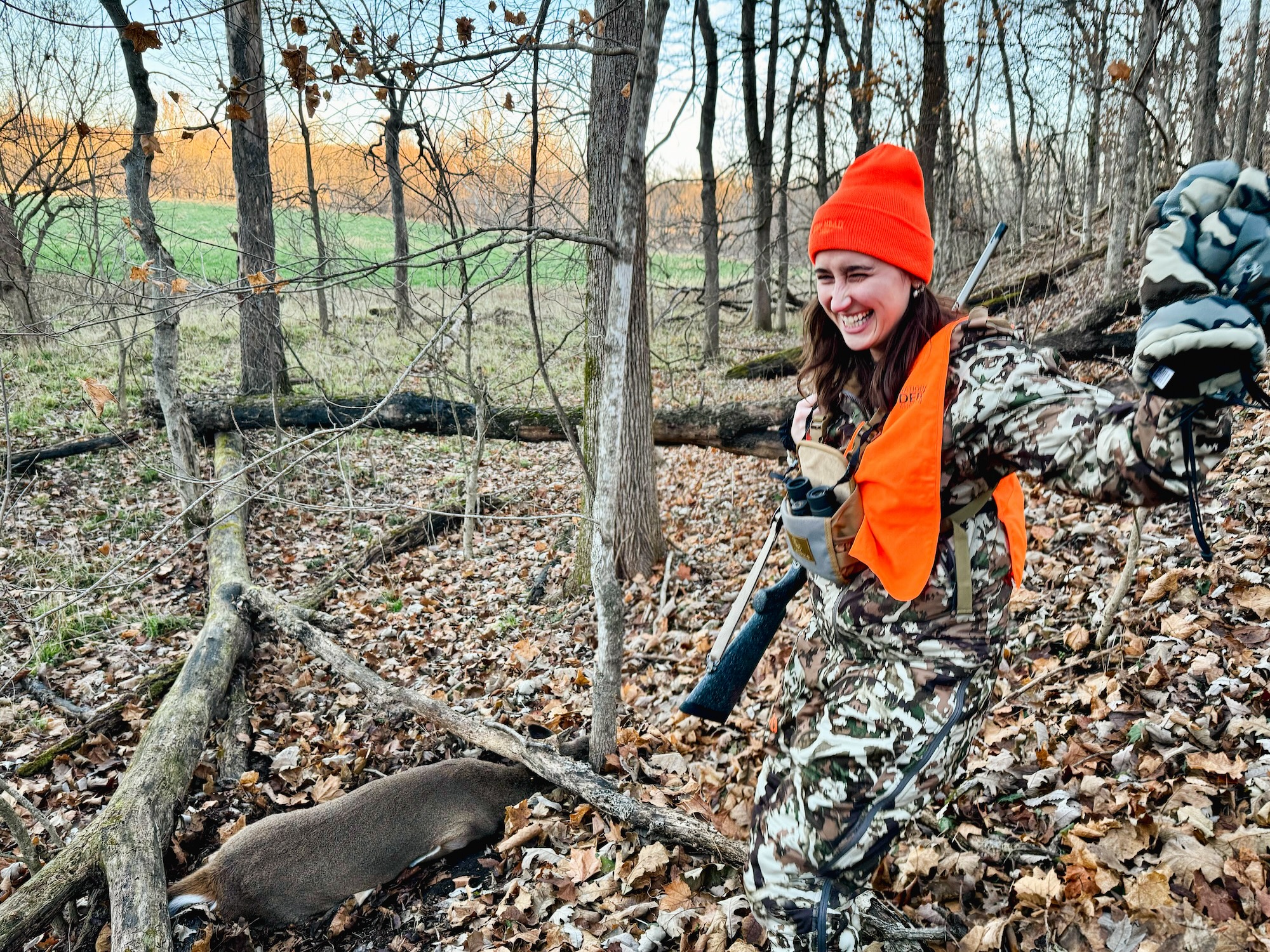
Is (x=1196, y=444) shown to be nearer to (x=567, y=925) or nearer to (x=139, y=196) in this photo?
(x=567, y=925)

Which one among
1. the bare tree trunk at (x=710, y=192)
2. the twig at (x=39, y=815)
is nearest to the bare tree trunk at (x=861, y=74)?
the bare tree trunk at (x=710, y=192)

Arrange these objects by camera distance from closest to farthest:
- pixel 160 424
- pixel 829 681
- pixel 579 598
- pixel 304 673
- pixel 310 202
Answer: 1. pixel 829 681
2. pixel 304 673
3. pixel 579 598
4. pixel 160 424
5. pixel 310 202

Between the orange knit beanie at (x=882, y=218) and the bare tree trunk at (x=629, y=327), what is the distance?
2.69 m

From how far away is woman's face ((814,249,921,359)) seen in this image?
2109mm

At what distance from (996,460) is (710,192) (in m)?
16.2

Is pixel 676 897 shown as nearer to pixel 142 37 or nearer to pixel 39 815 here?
pixel 39 815

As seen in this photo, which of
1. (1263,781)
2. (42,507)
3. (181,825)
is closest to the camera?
(1263,781)

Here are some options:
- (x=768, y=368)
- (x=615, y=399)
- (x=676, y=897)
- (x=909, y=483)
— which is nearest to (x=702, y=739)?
(x=676, y=897)

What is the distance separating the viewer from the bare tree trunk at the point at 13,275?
1059cm

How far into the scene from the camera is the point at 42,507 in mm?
8016

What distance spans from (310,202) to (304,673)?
8623 mm

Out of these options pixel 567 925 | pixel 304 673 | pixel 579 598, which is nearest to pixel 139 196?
pixel 304 673

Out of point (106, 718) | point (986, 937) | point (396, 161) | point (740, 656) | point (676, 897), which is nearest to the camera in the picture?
point (986, 937)

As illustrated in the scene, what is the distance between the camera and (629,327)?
5492 mm
